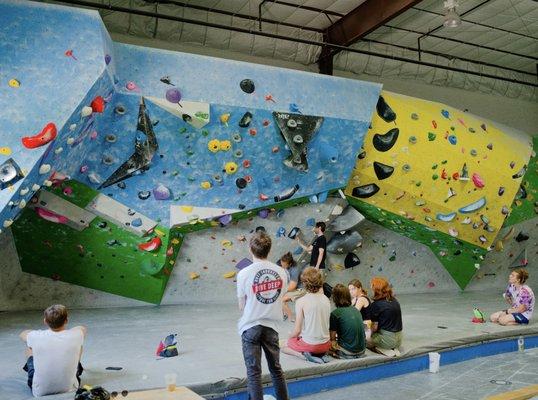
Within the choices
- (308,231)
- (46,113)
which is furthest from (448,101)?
(46,113)

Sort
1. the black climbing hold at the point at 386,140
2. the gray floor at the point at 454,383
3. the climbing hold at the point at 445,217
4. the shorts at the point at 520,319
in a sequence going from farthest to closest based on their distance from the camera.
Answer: the climbing hold at the point at 445,217, the black climbing hold at the point at 386,140, the shorts at the point at 520,319, the gray floor at the point at 454,383

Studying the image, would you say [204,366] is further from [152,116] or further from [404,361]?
[152,116]

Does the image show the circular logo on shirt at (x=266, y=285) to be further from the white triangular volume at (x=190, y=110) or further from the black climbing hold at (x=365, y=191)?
the black climbing hold at (x=365, y=191)

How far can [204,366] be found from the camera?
4156 mm

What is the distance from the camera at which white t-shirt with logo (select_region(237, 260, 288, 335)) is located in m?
3.13

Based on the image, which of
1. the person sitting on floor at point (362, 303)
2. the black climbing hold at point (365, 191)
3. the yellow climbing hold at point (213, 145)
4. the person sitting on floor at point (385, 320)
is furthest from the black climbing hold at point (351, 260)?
the person sitting on floor at point (385, 320)

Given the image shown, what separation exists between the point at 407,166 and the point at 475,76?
19.2ft

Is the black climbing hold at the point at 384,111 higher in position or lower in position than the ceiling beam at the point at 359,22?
lower

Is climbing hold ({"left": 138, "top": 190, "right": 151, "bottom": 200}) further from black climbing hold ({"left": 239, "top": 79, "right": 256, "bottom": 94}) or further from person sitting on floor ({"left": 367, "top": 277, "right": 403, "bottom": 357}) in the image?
person sitting on floor ({"left": 367, "top": 277, "right": 403, "bottom": 357})

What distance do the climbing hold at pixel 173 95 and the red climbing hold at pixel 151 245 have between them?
1888mm

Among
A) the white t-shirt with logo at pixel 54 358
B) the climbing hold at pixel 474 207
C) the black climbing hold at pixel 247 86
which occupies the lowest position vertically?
the white t-shirt with logo at pixel 54 358

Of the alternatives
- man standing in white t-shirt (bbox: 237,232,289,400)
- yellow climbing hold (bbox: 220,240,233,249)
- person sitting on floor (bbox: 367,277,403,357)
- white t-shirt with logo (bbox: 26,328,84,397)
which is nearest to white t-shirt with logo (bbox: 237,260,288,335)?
man standing in white t-shirt (bbox: 237,232,289,400)

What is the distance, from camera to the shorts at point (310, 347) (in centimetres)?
435

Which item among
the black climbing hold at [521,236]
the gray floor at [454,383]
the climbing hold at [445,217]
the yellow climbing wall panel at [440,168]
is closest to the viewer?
the gray floor at [454,383]
